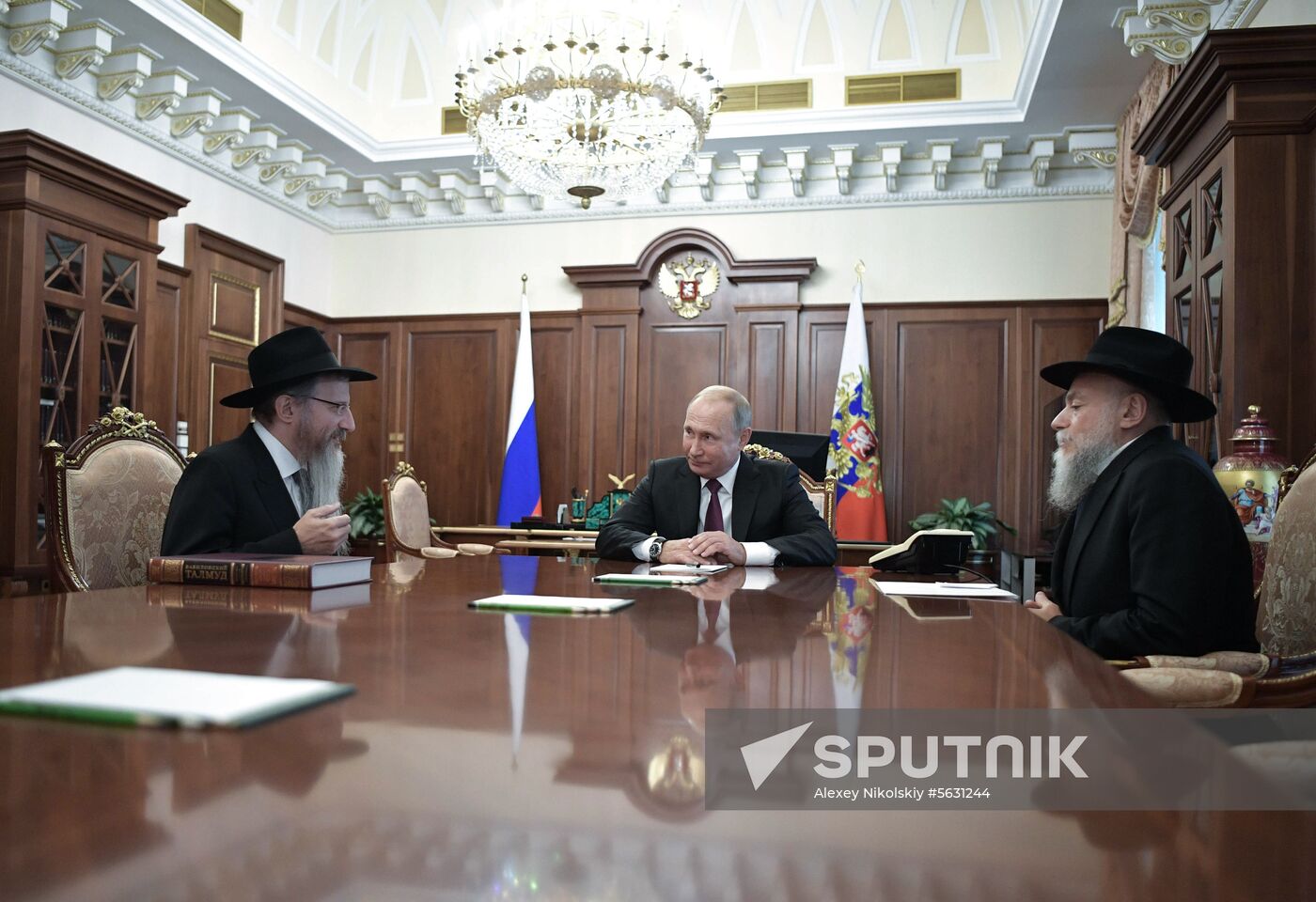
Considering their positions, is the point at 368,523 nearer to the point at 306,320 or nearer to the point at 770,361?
the point at 306,320

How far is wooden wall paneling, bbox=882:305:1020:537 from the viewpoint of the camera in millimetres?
7461

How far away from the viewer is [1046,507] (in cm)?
723

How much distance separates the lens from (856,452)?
7.31 meters

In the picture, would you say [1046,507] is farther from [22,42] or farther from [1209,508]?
[22,42]

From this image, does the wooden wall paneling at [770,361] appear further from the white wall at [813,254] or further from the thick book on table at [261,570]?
the thick book on table at [261,570]

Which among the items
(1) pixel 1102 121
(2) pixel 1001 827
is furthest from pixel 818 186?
(2) pixel 1001 827

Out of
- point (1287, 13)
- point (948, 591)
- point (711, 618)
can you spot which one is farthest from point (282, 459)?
point (1287, 13)

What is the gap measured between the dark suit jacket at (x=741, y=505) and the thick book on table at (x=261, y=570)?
143 centimetres

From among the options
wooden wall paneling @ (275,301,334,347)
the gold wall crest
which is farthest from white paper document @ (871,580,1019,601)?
wooden wall paneling @ (275,301,334,347)

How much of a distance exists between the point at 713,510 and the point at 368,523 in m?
4.99

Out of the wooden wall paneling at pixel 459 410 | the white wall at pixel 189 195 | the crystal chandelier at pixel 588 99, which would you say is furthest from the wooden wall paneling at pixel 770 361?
the white wall at pixel 189 195

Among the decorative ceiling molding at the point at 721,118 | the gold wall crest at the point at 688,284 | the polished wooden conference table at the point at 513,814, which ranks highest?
the decorative ceiling molding at the point at 721,118

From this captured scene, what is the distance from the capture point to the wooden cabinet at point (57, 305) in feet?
16.3

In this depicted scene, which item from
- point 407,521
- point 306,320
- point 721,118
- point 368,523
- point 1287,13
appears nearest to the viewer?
point 1287,13
